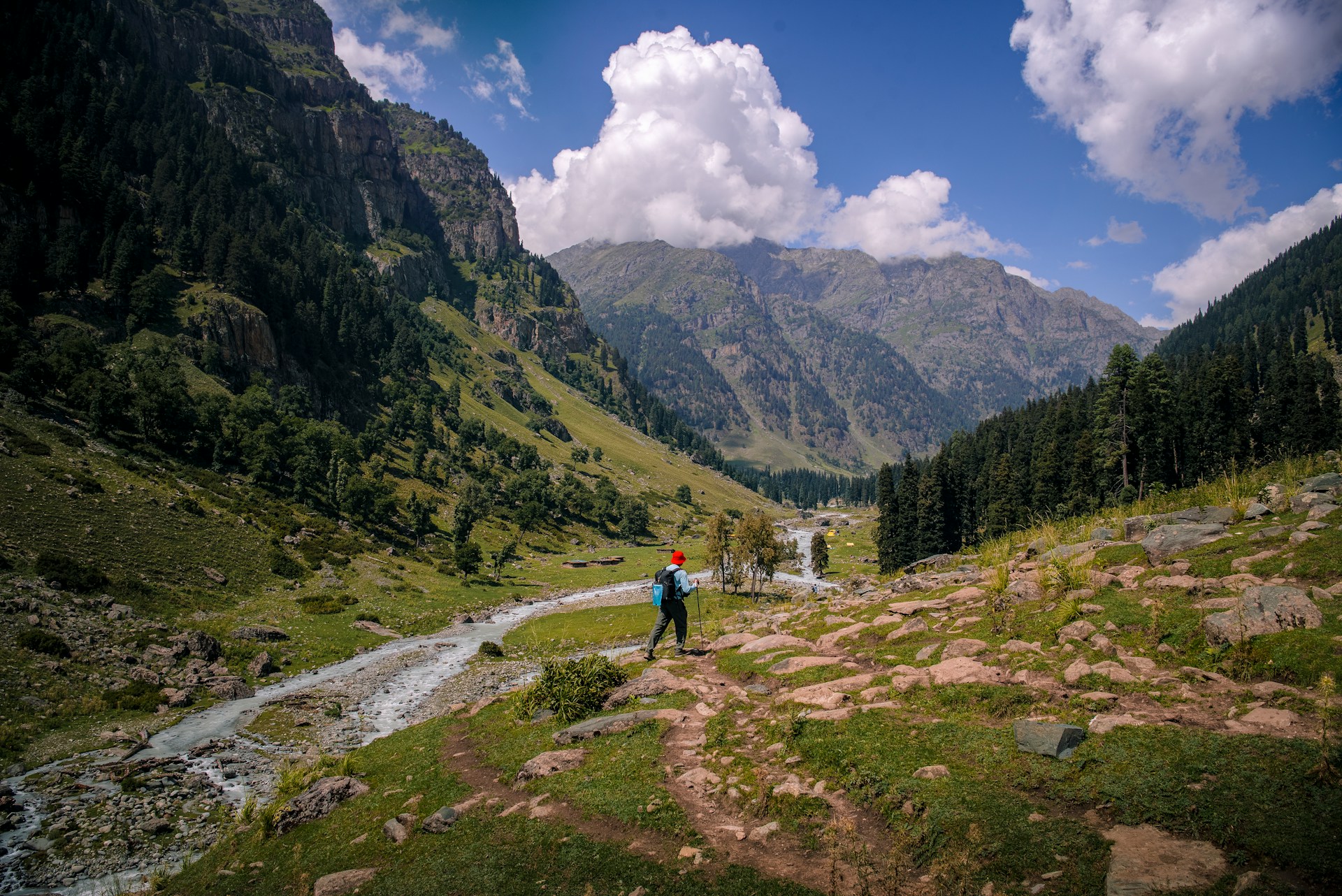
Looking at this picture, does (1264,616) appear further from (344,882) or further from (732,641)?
(344,882)

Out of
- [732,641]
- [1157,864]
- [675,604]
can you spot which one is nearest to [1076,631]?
[1157,864]

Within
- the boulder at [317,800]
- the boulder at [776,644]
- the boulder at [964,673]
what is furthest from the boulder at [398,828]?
the boulder at [964,673]

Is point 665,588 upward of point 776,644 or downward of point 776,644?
upward

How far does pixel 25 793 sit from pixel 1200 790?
32.5 m

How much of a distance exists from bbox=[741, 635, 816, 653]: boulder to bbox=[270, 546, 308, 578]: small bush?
49.9 m

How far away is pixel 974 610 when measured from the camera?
19.9m

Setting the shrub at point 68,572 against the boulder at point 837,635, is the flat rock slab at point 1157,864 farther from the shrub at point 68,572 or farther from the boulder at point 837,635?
the shrub at point 68,572

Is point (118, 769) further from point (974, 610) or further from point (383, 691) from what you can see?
point (974, 610)

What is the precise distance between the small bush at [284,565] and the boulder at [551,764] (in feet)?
165

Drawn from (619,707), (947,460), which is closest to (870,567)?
(947,460)

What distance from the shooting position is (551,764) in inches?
589

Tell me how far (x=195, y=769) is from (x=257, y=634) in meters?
19.6

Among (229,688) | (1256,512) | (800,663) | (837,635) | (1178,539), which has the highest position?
(1256,512)

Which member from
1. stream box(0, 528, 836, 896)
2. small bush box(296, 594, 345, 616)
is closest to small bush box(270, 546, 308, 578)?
small bush box(296, 594, 345, 616)
